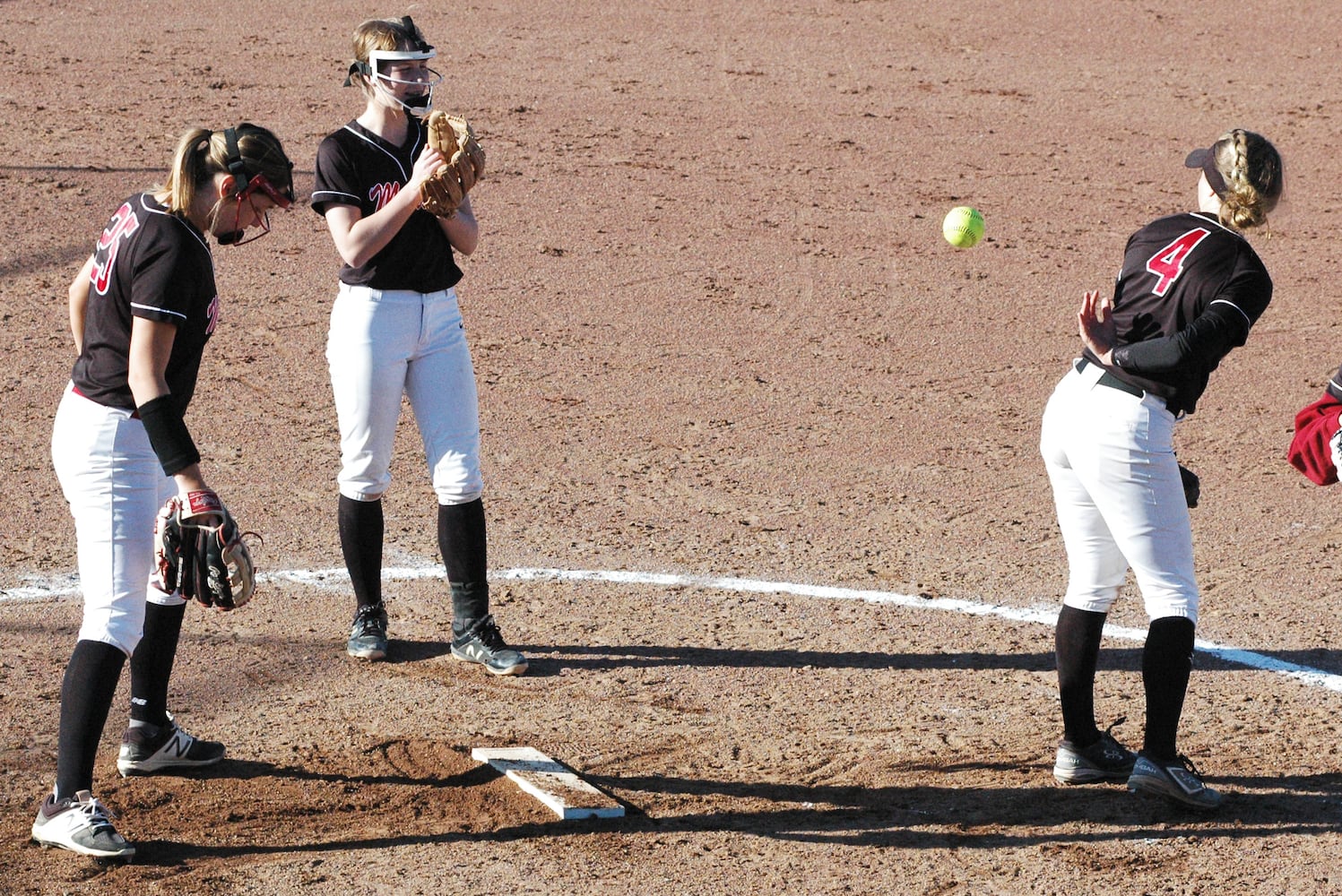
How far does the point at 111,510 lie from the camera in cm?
385

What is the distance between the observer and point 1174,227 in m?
4.10

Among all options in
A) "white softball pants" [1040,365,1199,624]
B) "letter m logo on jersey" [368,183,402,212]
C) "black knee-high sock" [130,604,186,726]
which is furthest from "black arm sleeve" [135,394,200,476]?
"white softball pants" [1040,365,1199,624]

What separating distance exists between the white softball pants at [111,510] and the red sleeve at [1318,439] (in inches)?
117

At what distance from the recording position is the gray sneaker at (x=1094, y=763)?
172 inches

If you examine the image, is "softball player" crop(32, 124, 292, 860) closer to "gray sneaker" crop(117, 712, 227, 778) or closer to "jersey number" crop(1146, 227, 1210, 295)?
"gray sneaker" crop(117, 712, 227, 778)

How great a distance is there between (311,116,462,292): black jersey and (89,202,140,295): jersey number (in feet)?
3.34

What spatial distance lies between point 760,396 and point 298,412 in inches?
88.7

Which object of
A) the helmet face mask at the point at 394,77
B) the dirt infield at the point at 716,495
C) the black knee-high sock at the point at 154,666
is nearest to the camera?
the dirt infield at the point at 716,495

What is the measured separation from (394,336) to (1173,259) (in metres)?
2.36

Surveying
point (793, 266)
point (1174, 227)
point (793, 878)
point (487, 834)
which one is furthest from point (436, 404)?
point (793, 266)

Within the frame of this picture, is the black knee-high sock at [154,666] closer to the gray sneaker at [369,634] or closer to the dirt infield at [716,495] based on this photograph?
the dirt infield at [716,495]

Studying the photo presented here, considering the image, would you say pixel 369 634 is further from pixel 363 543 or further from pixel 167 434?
pixel 167 434

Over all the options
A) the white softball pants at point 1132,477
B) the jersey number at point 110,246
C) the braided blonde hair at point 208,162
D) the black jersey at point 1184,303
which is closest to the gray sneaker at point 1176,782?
the white softball pants at point 1132,477

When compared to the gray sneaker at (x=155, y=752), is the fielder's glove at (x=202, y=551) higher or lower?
higher
